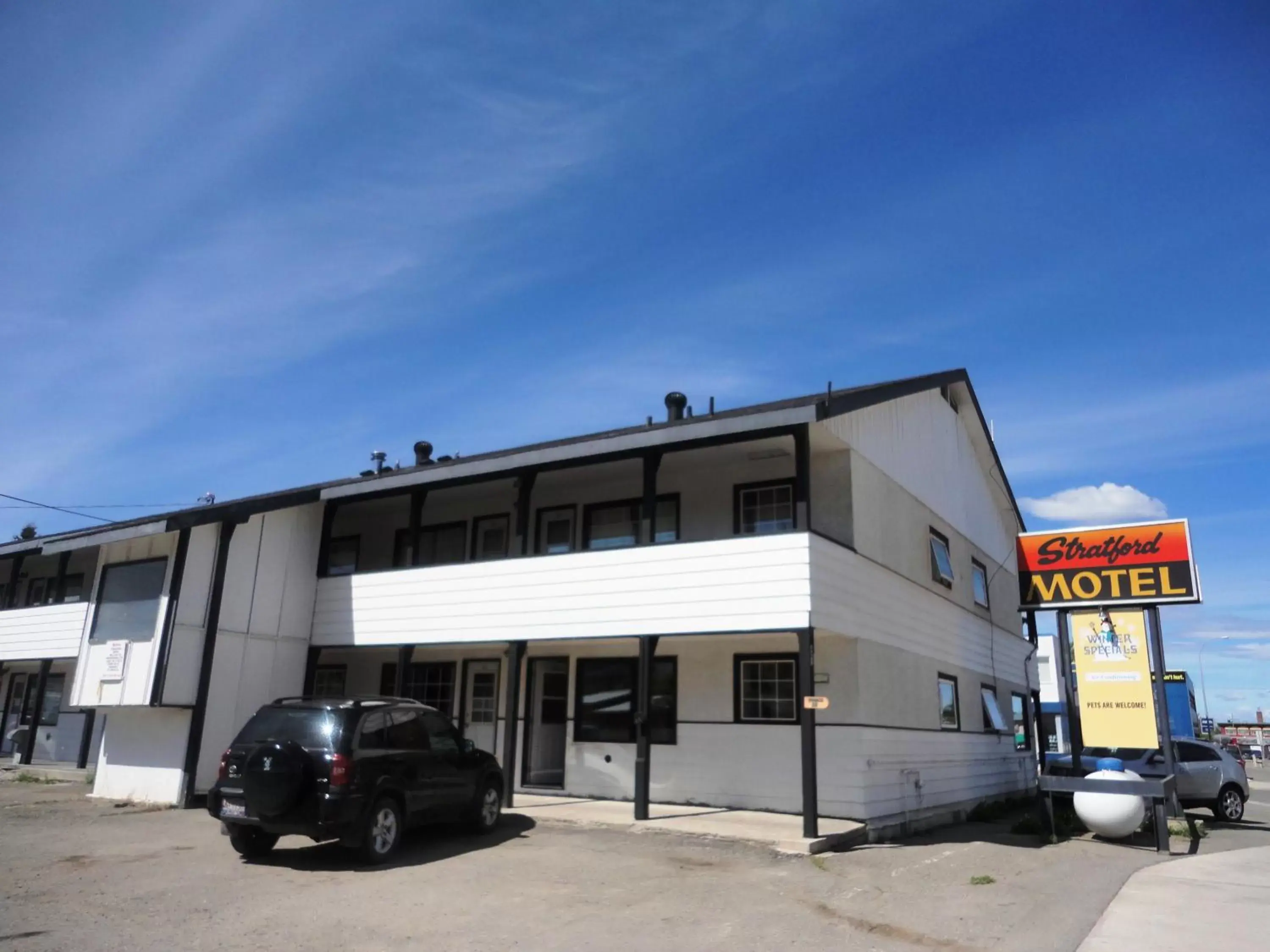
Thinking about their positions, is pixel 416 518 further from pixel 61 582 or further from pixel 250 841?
pixel 61 582

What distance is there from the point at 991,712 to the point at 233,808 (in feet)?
53.7

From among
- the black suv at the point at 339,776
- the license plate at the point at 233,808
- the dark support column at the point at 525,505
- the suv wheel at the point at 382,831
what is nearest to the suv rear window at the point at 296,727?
the black suv at the point at 339,776

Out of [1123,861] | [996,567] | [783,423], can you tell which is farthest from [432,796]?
[996,567]

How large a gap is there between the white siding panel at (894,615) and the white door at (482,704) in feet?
24.2

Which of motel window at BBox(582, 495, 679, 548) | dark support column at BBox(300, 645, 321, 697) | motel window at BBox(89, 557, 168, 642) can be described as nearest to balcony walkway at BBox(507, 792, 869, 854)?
motel window at BBox(582, 495, 679, 548)

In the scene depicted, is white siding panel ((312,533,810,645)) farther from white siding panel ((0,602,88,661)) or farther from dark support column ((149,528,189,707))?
white siding panel ((0,602,88,661))

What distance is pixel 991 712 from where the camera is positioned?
2042 cm

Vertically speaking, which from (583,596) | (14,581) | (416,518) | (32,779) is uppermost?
(416,518)

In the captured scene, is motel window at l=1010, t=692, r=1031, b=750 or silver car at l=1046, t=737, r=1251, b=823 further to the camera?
motel window at l=1010, t=692, r=1031, b=750

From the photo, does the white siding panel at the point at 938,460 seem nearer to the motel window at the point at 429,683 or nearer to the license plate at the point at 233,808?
the license plate at the point at 233,808

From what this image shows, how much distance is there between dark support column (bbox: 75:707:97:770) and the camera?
1988cm

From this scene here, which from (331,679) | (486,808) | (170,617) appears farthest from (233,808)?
(331,679)

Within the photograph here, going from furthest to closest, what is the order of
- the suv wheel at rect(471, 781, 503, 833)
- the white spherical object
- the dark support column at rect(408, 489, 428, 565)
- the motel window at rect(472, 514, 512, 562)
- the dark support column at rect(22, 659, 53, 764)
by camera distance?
the dark support column at rect(22, 659, 53, 764), the motel window at rect(472, 514, 512, 562), the dark support column at rect(408, 489, 428, 565), the white spherical object, the suv wheel at rect(471, 781, 503, 833)

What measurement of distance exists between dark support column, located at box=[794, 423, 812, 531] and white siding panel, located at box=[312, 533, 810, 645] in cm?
23
